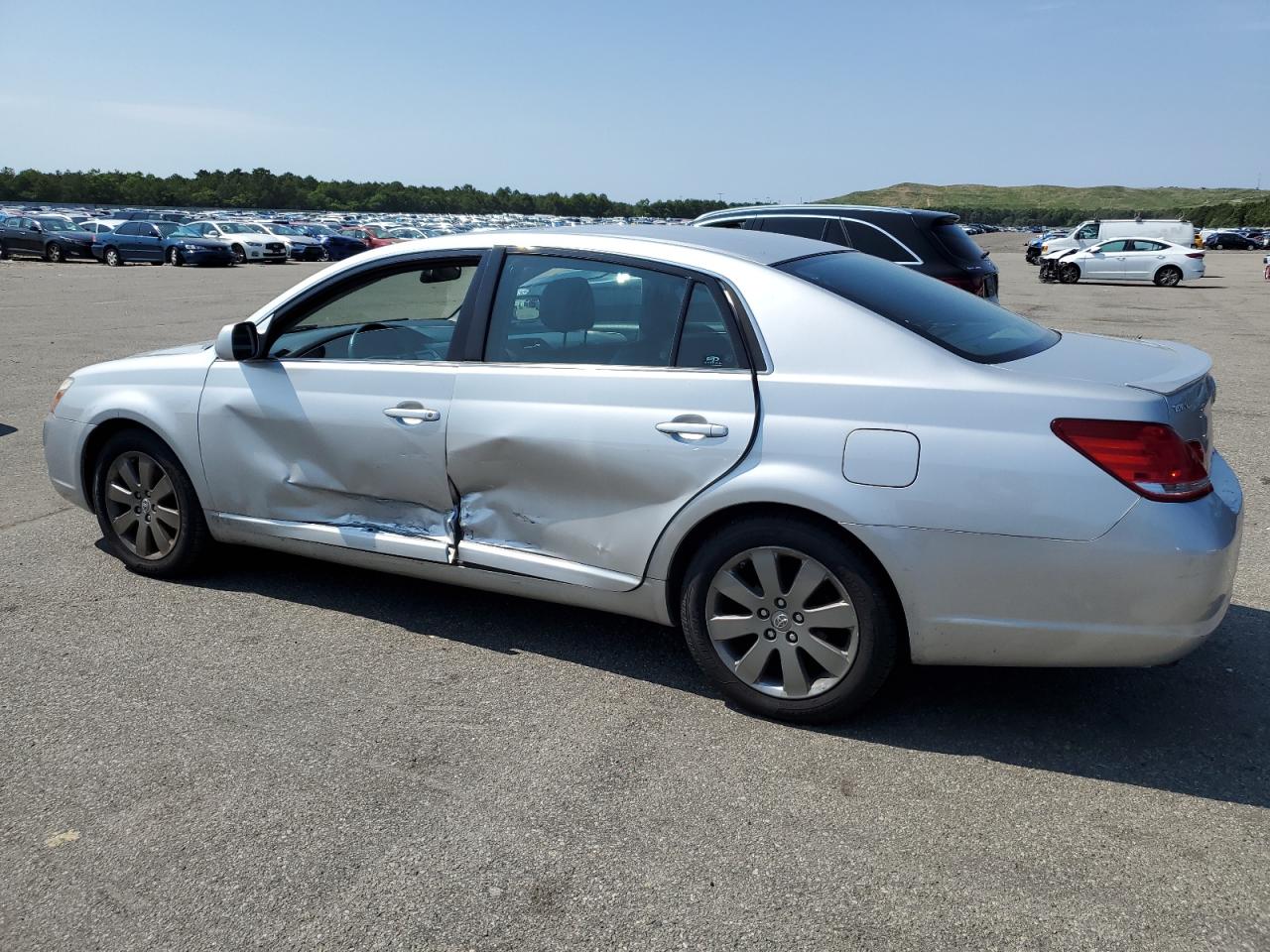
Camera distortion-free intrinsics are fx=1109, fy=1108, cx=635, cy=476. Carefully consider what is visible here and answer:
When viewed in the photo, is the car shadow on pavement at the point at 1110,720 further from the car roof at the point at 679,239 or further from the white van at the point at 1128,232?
the white van at the point at 1128,232

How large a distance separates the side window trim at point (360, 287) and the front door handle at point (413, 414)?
0.22 metres

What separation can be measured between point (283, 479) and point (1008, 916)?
128 inches

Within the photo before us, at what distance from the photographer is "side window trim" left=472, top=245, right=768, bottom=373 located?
375 cm

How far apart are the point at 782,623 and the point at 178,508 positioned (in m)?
2.89

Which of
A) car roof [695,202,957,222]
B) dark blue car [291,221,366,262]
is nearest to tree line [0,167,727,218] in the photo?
dark blue car [291,221,366,262]

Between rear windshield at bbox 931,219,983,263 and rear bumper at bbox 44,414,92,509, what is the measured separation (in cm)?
822

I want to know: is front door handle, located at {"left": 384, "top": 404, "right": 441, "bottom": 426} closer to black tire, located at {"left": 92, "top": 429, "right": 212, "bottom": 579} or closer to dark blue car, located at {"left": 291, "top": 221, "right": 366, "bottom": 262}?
black tire, located at {"left": 92, "top": 429, "right": 212, "bottom": 579}

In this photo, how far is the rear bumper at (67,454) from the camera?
520 centimetres

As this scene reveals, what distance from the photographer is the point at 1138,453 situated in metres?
3.23

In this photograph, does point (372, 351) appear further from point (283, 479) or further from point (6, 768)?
point (6, 768)

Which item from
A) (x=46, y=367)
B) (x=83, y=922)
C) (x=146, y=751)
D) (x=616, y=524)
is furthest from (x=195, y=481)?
(x=46, y=367)

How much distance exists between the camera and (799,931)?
2.67 m

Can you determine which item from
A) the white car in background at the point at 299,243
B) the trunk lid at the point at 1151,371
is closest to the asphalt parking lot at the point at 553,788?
the trunk lid at the point at 1151,371

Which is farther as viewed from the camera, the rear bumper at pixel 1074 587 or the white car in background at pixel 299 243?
the white car in background at pixel 299 243
